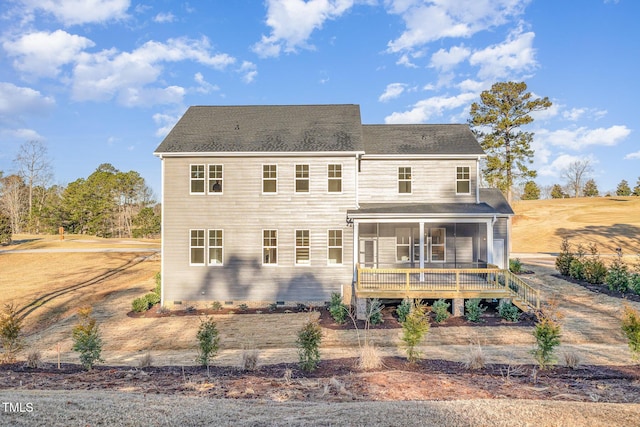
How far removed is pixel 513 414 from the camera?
5.27 meters

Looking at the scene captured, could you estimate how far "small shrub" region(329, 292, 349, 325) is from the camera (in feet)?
45.3

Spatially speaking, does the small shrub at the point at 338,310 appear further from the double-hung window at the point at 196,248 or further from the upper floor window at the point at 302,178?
the double-hung window at the point at 196,248

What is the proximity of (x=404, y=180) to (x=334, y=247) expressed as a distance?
452 centimetres

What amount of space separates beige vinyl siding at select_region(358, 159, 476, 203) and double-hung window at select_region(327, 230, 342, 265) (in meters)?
2.21

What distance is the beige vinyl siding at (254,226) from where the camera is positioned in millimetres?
16422

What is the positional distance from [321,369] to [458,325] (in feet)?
21.7

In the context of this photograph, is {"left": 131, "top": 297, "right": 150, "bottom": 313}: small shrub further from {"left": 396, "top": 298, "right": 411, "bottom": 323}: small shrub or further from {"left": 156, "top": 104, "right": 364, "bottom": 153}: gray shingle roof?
{"left": 396, "top": 298, "right": 411, "bottom": 323}: small shrub

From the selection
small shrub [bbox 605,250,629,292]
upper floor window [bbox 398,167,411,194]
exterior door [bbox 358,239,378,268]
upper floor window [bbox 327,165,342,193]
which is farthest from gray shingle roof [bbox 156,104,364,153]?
small shrub [bbox 605,250,629,292]

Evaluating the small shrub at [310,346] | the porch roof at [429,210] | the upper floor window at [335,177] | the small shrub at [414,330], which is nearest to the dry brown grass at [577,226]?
the porch roof at [429,210]

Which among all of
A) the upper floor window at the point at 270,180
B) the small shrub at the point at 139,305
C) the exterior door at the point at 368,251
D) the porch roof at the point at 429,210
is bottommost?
the small shrub at the point at 139,305

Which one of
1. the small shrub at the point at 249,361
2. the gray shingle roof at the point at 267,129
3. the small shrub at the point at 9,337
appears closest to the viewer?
the small shrub at the point at 249,361

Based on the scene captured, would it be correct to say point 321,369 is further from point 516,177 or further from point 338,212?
point 516,177

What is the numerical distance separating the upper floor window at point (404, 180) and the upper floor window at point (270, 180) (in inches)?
220

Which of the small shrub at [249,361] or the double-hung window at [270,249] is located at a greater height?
the double-hung window at [270,249]
